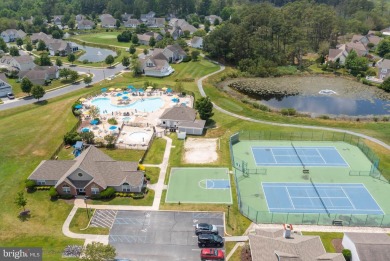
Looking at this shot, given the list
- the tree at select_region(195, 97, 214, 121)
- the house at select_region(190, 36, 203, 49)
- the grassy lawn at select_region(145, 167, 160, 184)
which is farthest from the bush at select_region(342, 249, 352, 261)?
the house at select_region(190, 36, 203, 49)

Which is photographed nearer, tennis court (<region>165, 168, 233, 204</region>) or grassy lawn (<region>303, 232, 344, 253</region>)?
grassy lawn (<region>303, 232, 344, 253</region>)

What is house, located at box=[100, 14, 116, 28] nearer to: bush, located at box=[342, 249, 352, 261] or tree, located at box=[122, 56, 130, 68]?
tree, located at box=[122, 56, 130, 68]

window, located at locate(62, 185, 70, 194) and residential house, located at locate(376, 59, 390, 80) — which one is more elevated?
residential house, located at locate(376, 59, 390, 80)

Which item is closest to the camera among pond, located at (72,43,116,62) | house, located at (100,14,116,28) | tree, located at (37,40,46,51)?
pond, located at (72,43,116,62)

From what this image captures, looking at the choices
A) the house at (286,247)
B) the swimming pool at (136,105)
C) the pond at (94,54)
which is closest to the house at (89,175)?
the house at (286,247)

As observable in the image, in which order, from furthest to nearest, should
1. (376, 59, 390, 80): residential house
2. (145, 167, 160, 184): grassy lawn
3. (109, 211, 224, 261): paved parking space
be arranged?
(376, 59, 390, 80): residential house, (145, 167, 160, 184): grassy lawn, (109, 211, 224, 261): paved parking space

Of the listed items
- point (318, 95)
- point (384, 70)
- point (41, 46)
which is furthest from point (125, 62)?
point (384, 70)

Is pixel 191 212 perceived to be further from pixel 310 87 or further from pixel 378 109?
pixel 310 87

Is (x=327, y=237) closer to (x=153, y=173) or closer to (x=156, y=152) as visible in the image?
(x=153, y=173)
